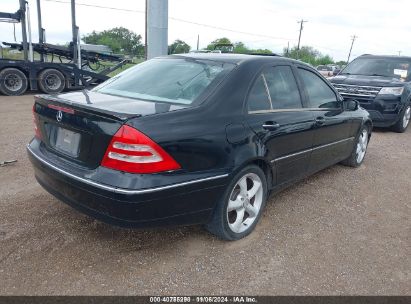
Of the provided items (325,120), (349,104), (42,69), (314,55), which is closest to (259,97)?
(325,120)

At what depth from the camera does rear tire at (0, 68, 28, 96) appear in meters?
11.1

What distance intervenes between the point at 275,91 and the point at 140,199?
1.76 meters

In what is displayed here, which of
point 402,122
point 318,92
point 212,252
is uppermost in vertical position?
point 318,92

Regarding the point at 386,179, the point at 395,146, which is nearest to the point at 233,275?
the point at 386,179

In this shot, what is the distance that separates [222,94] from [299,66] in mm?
→ 1419

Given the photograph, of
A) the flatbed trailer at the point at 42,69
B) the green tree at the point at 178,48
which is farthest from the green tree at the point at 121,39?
the flatbed trailer at the point at 42,69

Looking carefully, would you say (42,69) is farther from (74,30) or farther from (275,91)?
(275,91)

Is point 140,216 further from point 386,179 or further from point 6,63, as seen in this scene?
point 6,63

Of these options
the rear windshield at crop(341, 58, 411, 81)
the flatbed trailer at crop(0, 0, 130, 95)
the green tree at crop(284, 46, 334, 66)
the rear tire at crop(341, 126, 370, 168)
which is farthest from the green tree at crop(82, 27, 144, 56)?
the rear tire at crop(341, 126, 370, 168)

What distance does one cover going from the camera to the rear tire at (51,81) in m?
11.7

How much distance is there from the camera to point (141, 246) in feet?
9.77

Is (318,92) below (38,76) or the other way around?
the other way around

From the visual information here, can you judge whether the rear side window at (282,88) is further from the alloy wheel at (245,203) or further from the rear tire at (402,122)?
the rear tire at (402,122)

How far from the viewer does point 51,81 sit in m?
11.9
